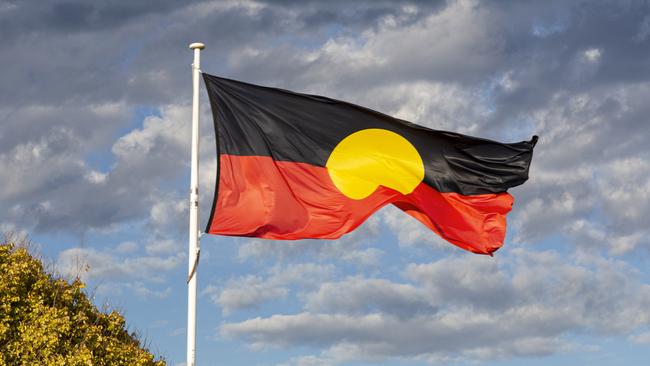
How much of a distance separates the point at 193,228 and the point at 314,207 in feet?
8.90

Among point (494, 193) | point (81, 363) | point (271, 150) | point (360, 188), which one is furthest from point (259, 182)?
point (81, 363)

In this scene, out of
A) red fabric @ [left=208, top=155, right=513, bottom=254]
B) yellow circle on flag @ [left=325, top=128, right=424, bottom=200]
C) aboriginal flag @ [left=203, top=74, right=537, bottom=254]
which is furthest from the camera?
yellow circle on flag @ [left=325, top=128, right=424, bottom=200]

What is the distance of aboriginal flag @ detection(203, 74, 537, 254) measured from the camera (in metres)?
18.2

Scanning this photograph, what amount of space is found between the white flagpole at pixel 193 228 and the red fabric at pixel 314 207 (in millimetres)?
438

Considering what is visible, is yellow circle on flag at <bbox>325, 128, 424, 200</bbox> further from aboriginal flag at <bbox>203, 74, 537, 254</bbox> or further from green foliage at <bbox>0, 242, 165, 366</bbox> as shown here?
green foliage at <bbox>0, 242, 165, 366</bbox>

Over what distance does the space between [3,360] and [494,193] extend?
13.7 metres

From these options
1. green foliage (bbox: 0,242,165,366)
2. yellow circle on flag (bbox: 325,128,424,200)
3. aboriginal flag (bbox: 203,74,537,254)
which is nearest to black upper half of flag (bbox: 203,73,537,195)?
aboriginal flag (bbox: 203,74,537,254)

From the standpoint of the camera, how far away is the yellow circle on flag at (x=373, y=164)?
19766 mm

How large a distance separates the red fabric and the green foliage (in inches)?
391

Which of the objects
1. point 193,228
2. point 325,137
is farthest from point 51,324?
point 325,137

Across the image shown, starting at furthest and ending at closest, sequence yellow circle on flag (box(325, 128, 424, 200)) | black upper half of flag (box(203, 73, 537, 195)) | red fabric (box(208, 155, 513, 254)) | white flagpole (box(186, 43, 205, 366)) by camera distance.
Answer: yellow circle on flag (box(325, 128, 424, 200)), black upper half of flag (box(203, 73, 537, 195)), red fabric (box(208, 155, 513, 254)), white flagpole (box(186, 43, 205, 366))

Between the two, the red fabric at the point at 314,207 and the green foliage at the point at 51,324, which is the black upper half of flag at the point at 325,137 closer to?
the red fabric at the point at 314,207

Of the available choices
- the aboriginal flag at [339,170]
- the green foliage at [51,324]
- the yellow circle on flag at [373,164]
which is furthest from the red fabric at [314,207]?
the green foliage at [51,324]

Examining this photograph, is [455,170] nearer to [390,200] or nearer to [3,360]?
[390,200]
